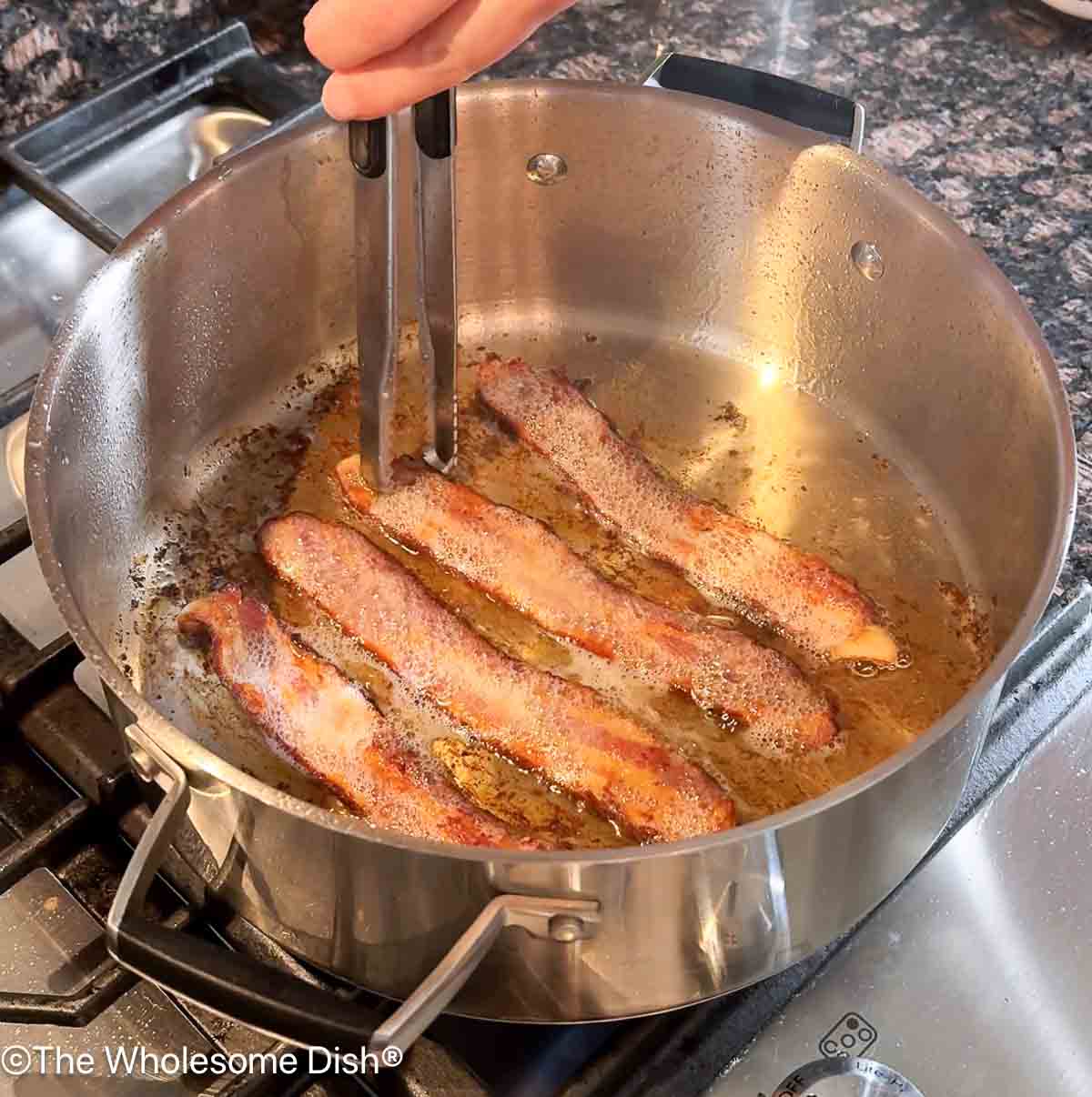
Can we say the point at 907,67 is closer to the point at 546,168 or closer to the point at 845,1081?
the point at 546,168

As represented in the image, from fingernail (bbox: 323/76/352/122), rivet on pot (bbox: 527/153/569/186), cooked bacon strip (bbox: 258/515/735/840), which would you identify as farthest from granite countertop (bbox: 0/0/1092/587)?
fingernail (bbox: 323/76/352/122)

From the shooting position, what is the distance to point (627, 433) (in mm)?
1147

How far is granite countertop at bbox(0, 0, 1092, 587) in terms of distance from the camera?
1.24 m

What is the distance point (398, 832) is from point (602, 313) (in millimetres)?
676

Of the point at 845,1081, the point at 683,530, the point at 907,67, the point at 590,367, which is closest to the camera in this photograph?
the point at 845,1081

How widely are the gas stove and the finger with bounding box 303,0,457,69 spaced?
0.44 metres

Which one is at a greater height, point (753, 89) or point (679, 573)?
point (753, 89)

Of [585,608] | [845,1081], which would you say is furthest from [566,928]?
[585,608]

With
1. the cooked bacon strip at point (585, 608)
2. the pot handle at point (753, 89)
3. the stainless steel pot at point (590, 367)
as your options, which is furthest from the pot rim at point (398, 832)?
the cooked bacon strip at point (585, 608)

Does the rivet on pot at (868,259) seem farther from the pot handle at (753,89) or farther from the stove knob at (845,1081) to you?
the stove knob at (845,1081)

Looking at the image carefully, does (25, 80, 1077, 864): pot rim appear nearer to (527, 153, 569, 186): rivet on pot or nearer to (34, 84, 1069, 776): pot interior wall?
(34, 84, 1069, 776): pot interior wall

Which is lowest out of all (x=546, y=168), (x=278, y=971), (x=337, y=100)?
(x=278, y=971)

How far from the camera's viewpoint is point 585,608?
1019mm

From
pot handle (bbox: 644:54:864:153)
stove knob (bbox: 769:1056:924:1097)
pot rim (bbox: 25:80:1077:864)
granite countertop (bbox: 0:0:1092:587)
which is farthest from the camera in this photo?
granite countertop (bbox: 0:0:1092:587)
